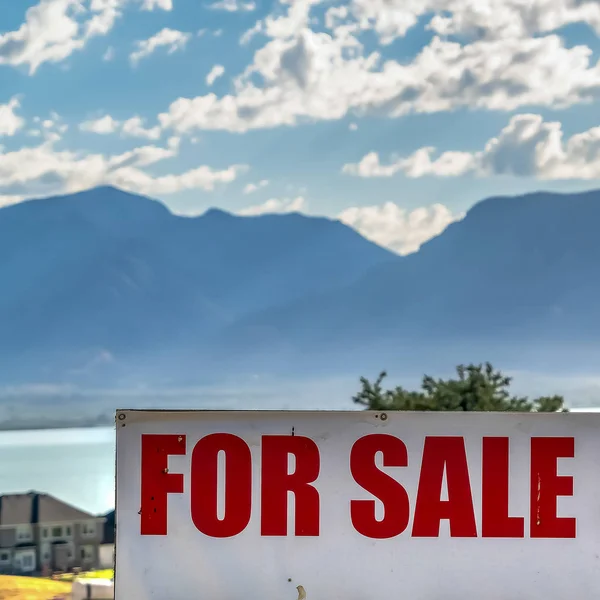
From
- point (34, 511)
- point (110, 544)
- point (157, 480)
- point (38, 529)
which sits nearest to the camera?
point (157, 480)

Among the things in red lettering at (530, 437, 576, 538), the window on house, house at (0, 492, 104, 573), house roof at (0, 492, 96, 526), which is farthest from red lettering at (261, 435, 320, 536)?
the window on house

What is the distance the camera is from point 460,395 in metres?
32.6

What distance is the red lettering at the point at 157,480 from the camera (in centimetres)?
338

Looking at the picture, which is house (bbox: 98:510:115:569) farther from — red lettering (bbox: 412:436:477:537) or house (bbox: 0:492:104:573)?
house (bbox: 0:492:104:573)

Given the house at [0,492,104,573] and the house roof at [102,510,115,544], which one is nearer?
the house roof at [102,510,115,544]

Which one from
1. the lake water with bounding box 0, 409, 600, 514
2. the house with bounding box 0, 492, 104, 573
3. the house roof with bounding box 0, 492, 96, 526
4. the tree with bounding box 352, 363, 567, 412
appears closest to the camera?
the tree with bounding box 352, 363, 567, 412

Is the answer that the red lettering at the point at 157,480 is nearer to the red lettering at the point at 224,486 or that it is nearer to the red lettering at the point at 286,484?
the red lettering at the point at 224,486

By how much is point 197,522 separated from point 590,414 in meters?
1.51

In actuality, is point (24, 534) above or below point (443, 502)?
below

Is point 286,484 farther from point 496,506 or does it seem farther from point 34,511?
point 34,511

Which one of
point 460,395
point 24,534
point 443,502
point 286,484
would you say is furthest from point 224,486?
point 24,534

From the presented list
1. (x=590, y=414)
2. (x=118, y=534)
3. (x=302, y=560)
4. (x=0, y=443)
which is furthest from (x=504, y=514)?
(x=0, y=443)

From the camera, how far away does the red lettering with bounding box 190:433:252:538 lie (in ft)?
11.1

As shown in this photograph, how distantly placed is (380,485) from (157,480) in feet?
2.68
